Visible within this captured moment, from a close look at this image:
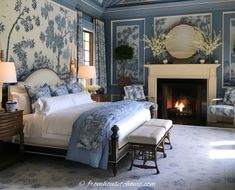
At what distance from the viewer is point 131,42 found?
25.3ft

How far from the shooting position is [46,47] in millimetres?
5434

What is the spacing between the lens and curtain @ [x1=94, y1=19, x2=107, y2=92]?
7.46 metres

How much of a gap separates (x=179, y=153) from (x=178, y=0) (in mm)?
4302

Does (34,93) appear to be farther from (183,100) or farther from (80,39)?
(183,100)

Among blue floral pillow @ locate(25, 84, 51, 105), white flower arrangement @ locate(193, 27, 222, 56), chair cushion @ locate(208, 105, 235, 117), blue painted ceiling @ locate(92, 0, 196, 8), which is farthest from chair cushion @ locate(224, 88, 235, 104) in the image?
blue floral pillow @ locate(25, 84, 51, 105)

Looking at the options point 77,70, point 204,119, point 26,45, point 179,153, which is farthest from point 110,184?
point 204,119

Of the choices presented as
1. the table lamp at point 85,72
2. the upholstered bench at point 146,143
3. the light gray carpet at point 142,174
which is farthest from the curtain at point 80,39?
the upholstered bench at point 146,143

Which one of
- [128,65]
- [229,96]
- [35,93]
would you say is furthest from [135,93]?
[35,93]

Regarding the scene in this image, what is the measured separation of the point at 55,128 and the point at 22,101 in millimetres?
905

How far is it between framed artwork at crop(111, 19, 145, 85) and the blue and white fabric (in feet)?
1.76

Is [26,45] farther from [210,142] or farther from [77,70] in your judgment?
[210,142]

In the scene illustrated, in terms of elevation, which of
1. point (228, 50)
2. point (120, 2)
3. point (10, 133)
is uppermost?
point (120, 2)

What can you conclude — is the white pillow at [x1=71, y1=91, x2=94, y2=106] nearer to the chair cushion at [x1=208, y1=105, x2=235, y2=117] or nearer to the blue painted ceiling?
the chair cushion at [x1=208, y1=105, x2=235, y2=117]

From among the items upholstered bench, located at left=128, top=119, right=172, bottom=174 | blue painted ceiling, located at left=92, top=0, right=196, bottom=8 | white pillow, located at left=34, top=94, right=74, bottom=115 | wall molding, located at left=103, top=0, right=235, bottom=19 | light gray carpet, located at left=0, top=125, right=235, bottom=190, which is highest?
blue painted ceiling, located at left=92, top=0, right=196, bottom=8
